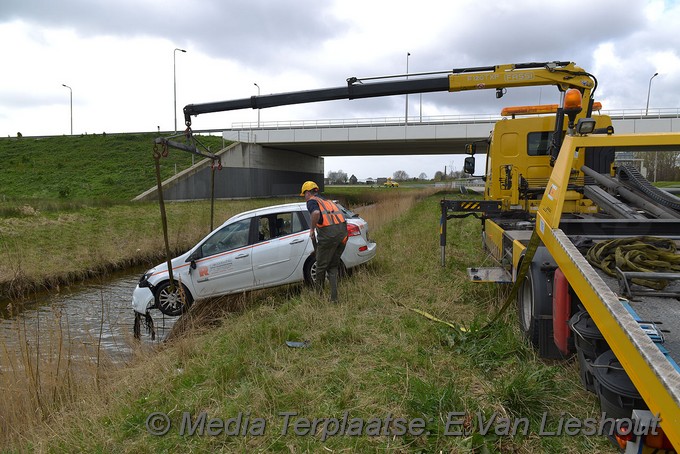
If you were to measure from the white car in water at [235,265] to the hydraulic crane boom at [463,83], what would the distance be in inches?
106

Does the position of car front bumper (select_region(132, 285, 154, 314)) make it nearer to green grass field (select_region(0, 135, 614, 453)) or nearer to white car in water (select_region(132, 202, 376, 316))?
white car in water (select_region(132, 202, 376, 316))

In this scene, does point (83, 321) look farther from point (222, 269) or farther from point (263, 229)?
point (263, 229)

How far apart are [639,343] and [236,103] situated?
28.0ft

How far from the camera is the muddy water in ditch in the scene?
514cm

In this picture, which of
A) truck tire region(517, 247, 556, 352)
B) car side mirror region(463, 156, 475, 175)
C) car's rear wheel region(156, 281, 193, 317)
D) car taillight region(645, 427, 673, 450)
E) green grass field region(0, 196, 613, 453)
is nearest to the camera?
car taillight region(645, 427, 673, 450)

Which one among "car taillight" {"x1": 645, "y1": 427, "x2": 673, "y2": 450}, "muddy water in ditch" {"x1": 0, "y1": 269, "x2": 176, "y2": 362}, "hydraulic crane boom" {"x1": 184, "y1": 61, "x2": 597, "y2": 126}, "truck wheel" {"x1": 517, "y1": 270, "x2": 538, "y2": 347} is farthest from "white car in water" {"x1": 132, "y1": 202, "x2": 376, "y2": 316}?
"car taillight" {"x1": 645, "y1": 427, "x2": 673, "y2": 450}

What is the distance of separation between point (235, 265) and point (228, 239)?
48cm

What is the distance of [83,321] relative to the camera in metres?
6.80

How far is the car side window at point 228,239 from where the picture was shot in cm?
703

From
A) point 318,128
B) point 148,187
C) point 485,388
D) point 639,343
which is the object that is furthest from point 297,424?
point 318,128

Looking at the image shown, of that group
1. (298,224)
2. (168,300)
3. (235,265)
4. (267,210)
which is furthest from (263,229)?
(168,300)

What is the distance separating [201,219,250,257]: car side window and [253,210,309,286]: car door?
0.82 ft

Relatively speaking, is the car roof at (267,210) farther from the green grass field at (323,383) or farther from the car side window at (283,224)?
the green grass field at (323,383)

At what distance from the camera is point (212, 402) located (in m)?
3.39
